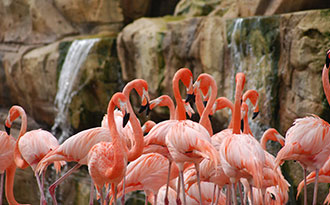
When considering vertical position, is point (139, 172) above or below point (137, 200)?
above

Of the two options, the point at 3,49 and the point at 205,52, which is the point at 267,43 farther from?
the point at 3,49

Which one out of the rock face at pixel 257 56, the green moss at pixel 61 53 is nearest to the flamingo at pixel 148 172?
the rock face at pixel 257 56

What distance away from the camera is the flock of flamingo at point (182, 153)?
3447mm

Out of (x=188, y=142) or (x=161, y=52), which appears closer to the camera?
(x=188, y=142)

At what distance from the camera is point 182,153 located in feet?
11.8

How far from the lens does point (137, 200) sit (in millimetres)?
6867

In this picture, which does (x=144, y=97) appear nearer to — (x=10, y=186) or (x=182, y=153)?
(x=182, y=153)

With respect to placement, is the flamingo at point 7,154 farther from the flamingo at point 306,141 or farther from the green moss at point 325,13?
the green moss at point 325,13

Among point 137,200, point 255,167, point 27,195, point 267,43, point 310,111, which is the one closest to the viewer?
point 255,167

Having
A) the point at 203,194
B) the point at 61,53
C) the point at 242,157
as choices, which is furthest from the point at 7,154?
the point at 61,53

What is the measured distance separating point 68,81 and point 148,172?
4.35 metres

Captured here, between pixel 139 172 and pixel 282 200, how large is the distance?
3.99 feet

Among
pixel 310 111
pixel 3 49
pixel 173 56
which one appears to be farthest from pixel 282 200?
pixel 3 49

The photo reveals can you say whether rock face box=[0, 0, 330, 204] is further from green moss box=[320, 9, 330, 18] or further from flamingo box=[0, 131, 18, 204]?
flamingo box=[0, 131, 18, 204]
